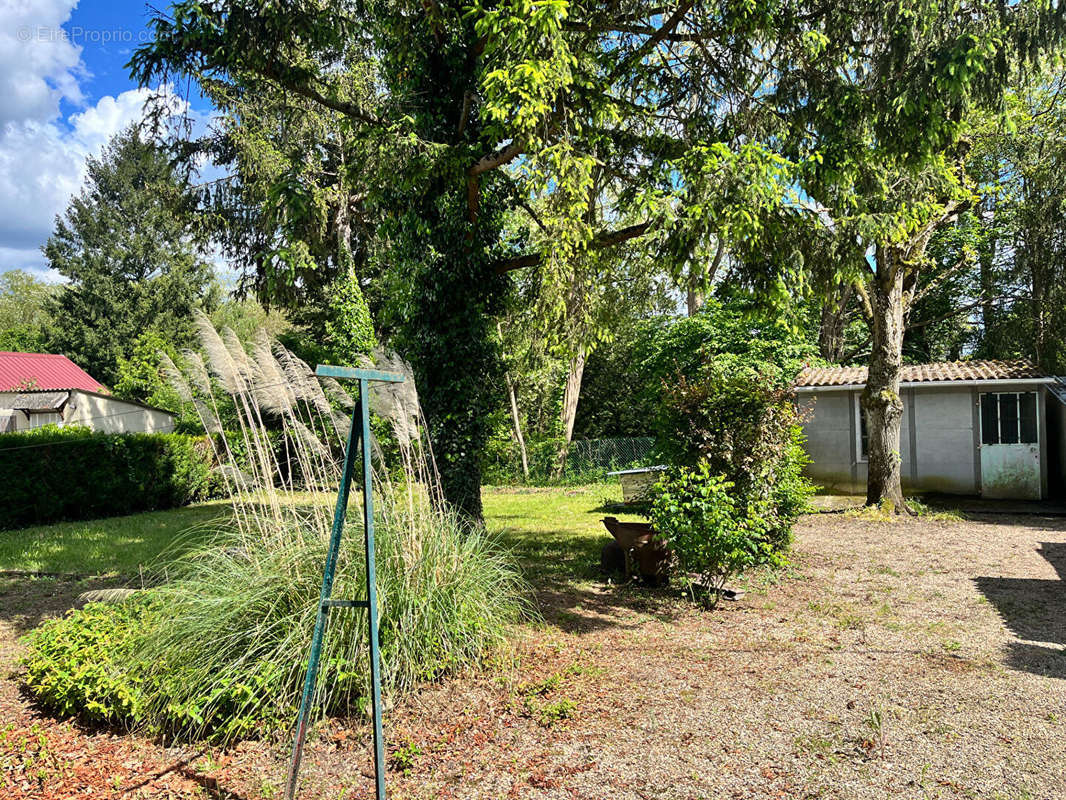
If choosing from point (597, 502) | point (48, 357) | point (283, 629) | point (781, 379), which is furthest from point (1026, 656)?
point (48, 357)

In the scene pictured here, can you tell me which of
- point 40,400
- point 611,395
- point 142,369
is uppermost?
point 142,369

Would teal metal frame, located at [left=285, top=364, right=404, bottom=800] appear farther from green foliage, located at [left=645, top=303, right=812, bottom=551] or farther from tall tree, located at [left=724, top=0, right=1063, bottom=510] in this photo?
tall tree, located at [left=724, top=0, right=1063, bottom=510]

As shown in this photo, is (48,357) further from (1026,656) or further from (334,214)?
(1026,656)

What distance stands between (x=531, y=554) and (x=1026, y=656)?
5.29 m

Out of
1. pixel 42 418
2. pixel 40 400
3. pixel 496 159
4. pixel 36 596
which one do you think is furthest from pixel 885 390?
pixel 42 418

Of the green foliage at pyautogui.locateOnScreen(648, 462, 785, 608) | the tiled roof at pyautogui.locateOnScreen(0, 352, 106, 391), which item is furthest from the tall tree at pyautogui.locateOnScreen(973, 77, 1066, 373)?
the tiled roof at pyautogui.locateOnScreen(0, 352, 106, 391)

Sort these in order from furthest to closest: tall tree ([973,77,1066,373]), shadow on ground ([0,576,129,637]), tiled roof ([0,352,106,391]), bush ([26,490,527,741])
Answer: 1. tiled roof ([0,352,106,391])
2. tall tree ([973,77,1066,373])
3. shadow on ground ([0,576,129,637])
4. bush ([26,490,527,741])

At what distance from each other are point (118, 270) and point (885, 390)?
110 feet

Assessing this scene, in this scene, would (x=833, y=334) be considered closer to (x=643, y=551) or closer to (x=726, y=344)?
(x=726, y=344)

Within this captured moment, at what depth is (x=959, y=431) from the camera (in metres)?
14.4

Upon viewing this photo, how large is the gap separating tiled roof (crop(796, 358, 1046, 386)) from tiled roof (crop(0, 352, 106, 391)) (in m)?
23.2

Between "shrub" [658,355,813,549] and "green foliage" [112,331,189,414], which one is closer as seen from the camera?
"shrub" [658,355,813,549]

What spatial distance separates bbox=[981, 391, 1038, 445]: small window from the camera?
1384cm

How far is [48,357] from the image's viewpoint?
84.2ft
